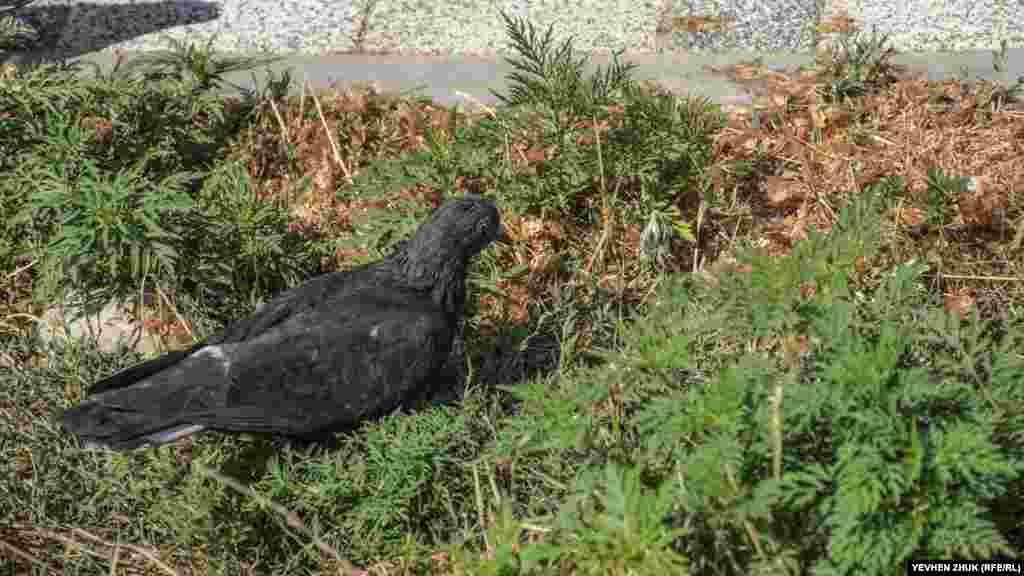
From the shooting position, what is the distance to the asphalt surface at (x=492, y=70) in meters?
5.25

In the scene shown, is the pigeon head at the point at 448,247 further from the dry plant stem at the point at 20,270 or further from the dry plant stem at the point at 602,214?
the dry plant stem at the point at 20,270

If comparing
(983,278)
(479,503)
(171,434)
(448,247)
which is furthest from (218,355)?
(983,278)

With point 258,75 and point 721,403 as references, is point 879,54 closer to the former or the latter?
point 258,75

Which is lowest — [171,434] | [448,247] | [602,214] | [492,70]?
[171,434]

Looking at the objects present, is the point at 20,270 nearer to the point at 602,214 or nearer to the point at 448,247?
the point at 448,247

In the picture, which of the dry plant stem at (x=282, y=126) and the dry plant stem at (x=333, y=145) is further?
the dry plant stem at (x=282, y=126)

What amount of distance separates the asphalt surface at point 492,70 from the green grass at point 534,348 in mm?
259

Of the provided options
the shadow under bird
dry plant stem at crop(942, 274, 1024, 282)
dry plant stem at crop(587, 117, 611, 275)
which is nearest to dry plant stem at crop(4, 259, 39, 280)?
the shadow under bird

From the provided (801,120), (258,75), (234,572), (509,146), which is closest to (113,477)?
(234,572)

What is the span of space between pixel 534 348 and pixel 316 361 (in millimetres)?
942

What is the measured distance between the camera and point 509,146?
4.65 m

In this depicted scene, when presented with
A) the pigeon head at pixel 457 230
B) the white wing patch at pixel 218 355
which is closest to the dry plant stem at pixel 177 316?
the white wing patch at pixel 218 355

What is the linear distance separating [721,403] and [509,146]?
2299 mm

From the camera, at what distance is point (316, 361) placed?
3660 millimetres
